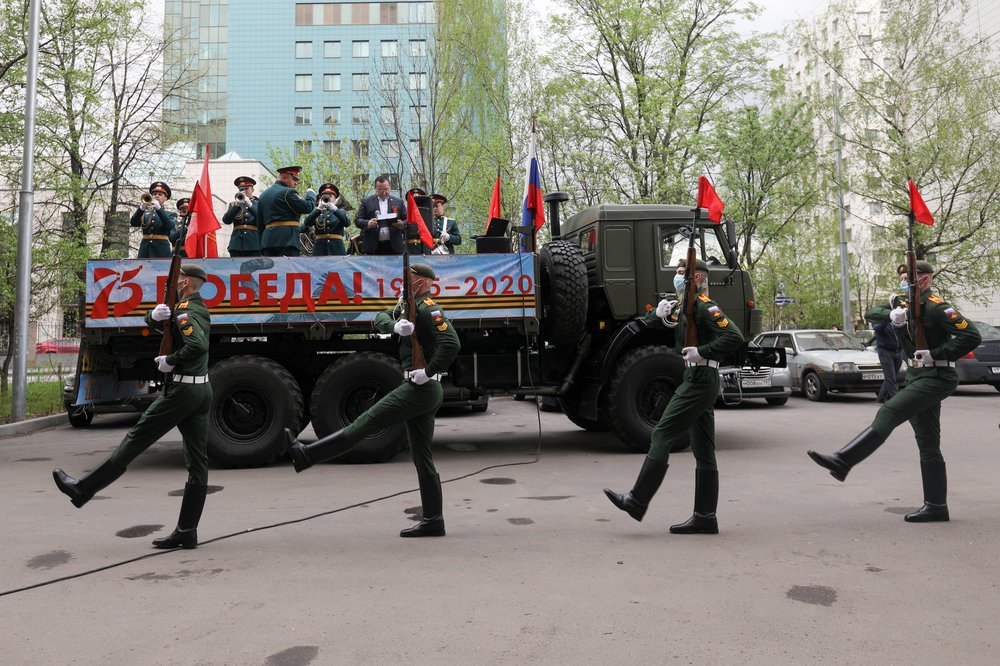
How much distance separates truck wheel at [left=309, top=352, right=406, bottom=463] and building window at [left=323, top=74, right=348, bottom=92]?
46975mm

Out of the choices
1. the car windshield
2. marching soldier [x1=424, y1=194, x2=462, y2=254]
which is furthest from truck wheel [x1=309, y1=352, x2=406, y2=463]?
the car windshield

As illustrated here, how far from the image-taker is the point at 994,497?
21.3 feet

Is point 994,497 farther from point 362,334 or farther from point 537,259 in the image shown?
point 362,334

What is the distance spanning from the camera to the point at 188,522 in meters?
5.18

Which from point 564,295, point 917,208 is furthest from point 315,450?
point 917,208

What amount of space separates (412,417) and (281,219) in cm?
503

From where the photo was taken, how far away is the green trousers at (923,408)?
569 centimetres

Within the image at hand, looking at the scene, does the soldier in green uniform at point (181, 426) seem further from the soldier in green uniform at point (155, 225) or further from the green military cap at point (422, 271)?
the soldier in green uniform at point (155, 225)

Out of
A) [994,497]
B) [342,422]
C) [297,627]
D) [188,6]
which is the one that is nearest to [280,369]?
[342,422]

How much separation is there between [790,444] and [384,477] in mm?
5537

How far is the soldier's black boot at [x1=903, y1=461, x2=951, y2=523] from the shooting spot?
18.6 ft

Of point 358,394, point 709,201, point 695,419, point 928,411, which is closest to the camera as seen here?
point 695,419

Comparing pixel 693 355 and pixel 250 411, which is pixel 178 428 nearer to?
pixel 250 411

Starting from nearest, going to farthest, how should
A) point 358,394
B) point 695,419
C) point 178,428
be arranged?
point 178,428 < point 695,419 < point 358,394
